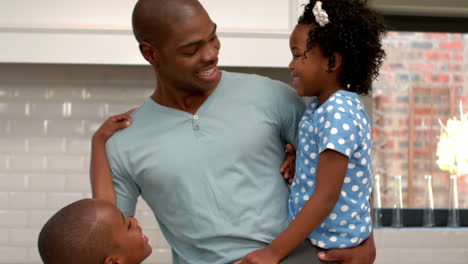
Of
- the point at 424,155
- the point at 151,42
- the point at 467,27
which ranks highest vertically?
the point at 151,42

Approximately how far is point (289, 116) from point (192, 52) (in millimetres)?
301

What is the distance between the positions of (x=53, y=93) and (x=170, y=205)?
1.31 meters

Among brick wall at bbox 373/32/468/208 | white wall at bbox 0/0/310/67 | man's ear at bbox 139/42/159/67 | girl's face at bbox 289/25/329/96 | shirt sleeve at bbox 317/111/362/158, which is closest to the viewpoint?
shirt sleeve at bbox 317/111/362/158

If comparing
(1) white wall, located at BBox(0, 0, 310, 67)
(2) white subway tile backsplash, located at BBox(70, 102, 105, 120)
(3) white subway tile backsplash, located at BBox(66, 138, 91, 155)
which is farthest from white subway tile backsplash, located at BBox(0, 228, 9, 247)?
(1) white wall, located at BBox(0, 0, 310, 67)

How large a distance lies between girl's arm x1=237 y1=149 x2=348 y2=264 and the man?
78 millimetres

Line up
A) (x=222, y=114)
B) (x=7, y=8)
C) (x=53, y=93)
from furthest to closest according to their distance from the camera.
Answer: (x=53, y=93)
(x=7, y=8)
(x=222, y=114)

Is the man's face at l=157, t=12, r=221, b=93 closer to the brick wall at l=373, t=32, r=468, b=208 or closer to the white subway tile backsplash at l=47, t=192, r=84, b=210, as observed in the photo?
the white subway tile backsplash at l=47, t=192, r=84, b=210

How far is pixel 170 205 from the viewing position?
1780 millimetres

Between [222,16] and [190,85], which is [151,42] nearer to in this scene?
[190,85]

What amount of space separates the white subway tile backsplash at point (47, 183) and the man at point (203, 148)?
113 cm

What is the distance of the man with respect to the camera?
1.71 metres

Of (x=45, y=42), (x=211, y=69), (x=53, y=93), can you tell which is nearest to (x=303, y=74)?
(x=211, y=69)

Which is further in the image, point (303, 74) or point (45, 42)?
point (45, 42)

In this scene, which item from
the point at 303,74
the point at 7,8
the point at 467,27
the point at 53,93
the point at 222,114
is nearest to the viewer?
the point at 303,74
